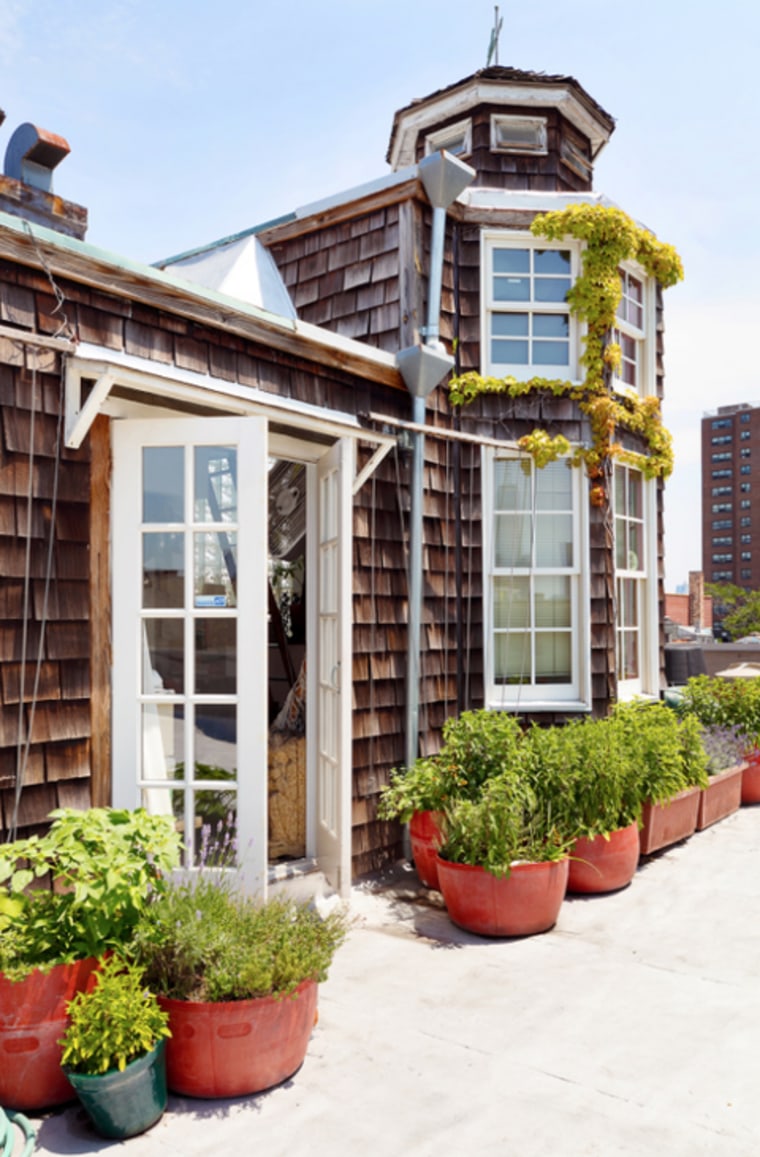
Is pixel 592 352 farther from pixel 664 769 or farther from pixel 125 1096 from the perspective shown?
pixel 125 1096

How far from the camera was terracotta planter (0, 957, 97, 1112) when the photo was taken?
102 inches

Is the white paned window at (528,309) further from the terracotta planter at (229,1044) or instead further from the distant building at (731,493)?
the distant building at (731,493)

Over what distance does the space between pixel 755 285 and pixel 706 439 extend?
317ft

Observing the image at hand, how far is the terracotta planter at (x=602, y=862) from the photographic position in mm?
4758

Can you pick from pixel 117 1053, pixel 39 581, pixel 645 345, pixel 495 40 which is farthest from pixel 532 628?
pixel 495 40

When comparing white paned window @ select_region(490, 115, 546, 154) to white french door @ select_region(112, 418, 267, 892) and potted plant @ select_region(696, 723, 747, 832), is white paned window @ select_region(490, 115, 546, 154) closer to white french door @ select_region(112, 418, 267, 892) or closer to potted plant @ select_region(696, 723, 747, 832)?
white french door @ select_region(112, 418, 267, 892)

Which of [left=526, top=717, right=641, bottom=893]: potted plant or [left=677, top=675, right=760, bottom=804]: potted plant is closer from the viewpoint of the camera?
[left=526, top=717, right=641, bottom=893]: potted plant

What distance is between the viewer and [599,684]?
6.36 meters

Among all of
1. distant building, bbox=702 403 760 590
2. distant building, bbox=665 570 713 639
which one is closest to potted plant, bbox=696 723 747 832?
distant building, bbox=665 570 713 639

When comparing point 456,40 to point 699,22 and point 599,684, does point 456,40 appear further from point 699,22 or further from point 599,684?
point 599,684

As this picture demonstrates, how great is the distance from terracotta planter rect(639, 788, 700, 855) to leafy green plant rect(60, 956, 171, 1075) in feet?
11.9

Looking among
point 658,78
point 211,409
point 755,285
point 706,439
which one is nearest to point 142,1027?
point 211,409

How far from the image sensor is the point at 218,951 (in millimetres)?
2875

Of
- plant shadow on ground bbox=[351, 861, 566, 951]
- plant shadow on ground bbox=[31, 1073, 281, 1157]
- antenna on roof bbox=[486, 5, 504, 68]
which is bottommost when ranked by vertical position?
plant shadow on ground bbox=[351, 861, 566, 951]
